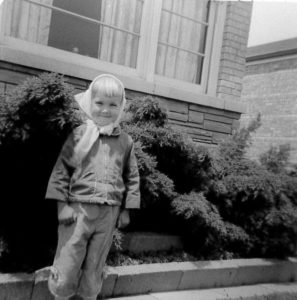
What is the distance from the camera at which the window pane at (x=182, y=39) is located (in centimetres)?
589

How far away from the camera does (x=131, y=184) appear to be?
3006 mm

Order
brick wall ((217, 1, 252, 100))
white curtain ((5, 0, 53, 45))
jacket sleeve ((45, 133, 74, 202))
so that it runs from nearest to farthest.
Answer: jacket sleeve ((45, 133, 74, 202)) < white curtain ((5, 0, 53, 45)) < brick wall ((217, 1, 252, 100))

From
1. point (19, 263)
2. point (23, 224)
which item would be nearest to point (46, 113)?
point (23, 224)

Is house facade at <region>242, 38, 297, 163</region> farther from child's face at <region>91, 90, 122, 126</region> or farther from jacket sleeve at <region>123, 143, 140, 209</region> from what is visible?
child's face at <region>91, 90, 122, 126</region>

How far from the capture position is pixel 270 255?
15.5 feet

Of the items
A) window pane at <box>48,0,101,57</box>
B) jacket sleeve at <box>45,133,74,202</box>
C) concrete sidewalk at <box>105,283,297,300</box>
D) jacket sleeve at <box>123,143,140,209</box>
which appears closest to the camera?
→ jacket sleeve at <box>45,133,74,202</box>

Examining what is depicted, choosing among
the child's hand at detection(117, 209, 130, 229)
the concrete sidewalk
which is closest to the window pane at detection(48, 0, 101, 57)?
the child's hand at detection(117, 209, 130, 229)

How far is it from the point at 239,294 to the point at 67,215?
2040mm

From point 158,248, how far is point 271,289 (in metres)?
1.20

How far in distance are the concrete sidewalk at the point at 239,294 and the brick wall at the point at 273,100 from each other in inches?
282

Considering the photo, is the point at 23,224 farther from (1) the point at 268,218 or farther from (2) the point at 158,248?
(1) the point at 268,218

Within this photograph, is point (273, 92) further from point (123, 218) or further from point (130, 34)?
point (123, 218)

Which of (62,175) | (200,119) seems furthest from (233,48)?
(62,175)

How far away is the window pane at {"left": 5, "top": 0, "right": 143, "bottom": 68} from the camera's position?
188 inches
